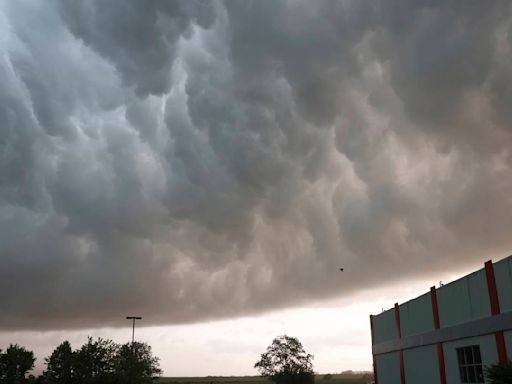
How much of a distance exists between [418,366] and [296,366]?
197 feet

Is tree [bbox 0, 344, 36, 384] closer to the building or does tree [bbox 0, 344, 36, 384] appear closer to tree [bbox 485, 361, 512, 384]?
the building

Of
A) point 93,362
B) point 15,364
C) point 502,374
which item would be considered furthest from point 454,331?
point 15,364

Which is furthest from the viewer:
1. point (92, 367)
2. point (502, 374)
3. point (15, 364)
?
point (15, 364)

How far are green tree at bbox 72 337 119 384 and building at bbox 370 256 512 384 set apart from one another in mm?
47337

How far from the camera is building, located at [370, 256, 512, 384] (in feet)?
94.6

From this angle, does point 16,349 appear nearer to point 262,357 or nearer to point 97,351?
point 97,351

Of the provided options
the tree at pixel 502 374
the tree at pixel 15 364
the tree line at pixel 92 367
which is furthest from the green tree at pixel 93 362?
the tree at pixel 502 374

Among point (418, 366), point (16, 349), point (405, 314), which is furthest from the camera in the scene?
point (16, 349)

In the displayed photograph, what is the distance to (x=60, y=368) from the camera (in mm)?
81250

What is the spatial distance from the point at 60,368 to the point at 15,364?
38.4 m

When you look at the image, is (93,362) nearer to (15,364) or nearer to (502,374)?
(15,364)

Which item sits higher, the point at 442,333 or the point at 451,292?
the point at 451,292

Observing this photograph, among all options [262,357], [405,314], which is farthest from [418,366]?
[262,357]

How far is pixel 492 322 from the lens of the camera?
29.5 metres
